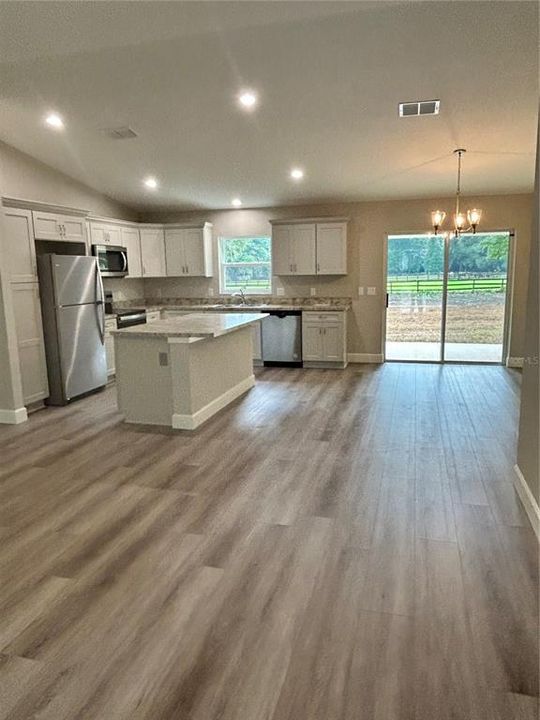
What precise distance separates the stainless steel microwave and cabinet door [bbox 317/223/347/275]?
288cm

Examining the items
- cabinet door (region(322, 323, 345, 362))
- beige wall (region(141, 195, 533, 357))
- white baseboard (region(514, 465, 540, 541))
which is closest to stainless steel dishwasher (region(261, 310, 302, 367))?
cabinet door (region(322, 323, 345, 362))

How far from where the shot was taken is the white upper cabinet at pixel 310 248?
7.23m

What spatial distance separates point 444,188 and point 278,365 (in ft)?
11.2

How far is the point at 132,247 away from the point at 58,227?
6.19 feet

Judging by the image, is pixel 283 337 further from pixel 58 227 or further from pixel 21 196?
pixel 21 196

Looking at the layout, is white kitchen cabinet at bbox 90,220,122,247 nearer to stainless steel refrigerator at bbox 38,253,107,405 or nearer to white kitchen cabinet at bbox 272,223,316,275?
stainless steel refrigerator at bbox 38,253,107,405

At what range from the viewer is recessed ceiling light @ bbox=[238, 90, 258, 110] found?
4163mm

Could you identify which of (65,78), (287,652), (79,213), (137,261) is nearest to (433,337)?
(137,261)

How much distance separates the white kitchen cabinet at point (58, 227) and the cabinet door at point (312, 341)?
328cm

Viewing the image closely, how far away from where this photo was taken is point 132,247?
7344 millimetres

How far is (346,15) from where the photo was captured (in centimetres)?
313

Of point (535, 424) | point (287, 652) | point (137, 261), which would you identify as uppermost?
point (137, 261)

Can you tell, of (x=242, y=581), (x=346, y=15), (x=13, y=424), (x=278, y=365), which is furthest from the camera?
(x=278, y=365)

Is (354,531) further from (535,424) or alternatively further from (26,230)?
(26,230)
